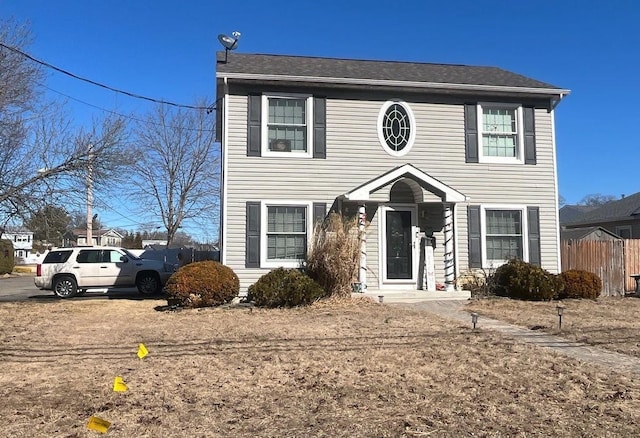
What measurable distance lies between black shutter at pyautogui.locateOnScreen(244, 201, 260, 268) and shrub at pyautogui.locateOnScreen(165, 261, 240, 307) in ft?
4.16

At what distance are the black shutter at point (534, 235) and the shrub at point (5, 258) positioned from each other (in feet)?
106

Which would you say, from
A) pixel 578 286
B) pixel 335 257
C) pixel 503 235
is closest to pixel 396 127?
pixel 503 235

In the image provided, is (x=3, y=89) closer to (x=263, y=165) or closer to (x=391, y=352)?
(x=263, y=165)

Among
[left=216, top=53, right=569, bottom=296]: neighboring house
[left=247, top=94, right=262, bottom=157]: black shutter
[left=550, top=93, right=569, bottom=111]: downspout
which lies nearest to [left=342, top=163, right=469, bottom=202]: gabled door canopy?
[left=216, top=53, right=569, bottom=296]: neighboring house

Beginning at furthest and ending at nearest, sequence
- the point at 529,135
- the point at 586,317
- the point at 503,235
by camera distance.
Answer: the point at 529,135
the point at 503,235
the point at 586,317

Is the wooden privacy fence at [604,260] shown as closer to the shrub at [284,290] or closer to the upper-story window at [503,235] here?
the upper-story window at [503,235]

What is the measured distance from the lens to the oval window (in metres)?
14.7

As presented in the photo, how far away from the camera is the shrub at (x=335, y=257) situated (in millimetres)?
12531

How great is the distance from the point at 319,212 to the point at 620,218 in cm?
2355

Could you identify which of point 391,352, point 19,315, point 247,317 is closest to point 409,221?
point 247,317

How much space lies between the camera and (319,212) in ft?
46.1

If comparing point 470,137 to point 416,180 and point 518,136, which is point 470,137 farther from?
point 416,180

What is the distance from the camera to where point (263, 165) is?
1402 cm

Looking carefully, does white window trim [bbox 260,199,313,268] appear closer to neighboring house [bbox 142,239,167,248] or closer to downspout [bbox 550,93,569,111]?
downspout [bbox 550,93,569,111]
